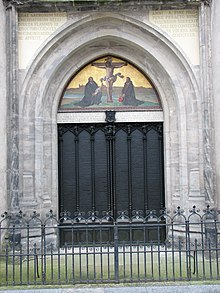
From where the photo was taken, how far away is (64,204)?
30.6 ft

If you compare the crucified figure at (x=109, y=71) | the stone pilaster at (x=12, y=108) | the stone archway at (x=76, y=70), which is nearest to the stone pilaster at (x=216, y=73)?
the stone archway at (x=76, y=70)

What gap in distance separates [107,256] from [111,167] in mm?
2353

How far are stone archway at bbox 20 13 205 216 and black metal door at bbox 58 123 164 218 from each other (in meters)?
0.31

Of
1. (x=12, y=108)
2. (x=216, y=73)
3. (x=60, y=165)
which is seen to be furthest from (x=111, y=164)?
(x=216, y=73)

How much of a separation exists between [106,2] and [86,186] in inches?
166

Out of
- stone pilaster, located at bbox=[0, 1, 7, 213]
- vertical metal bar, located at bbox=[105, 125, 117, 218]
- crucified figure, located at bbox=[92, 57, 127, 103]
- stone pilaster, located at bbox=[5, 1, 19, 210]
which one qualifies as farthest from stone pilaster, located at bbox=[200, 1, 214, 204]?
stone pilaster, located at bbox=[0, 1, 7, 213]

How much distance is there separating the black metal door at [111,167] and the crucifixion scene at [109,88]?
1.71ft

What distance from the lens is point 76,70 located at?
945 centimetres

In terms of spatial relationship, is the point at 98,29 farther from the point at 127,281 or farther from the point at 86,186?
the point at 127,281

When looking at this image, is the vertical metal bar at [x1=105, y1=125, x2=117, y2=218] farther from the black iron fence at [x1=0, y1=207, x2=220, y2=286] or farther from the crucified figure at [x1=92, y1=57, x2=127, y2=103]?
the crucified figure at [x1=92, y1=57, x2=127, y2=103]

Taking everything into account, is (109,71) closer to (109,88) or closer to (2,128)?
(109,88)

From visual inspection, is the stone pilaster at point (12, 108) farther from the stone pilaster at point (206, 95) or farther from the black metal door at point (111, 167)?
the stone pilaster at point (206, 95)

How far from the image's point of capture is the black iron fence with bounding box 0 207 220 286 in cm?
616

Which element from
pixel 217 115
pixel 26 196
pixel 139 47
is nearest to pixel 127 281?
pixel 26 196
